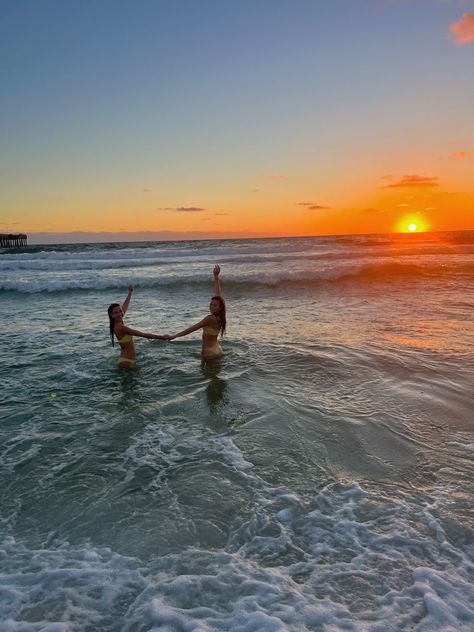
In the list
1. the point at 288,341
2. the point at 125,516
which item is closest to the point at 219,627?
the point at 125,516

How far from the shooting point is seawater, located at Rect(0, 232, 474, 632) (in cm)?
284

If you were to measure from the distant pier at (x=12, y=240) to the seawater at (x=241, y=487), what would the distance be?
211 ft

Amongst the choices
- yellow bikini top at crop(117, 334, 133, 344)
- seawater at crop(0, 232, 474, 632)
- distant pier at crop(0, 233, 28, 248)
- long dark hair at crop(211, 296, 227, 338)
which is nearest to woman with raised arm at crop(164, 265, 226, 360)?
long dark hair at crop(211, 296, 227, 338)

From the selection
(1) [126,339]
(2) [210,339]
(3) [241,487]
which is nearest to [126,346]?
(1) [126,339]

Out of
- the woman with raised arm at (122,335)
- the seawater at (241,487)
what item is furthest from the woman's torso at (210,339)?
the woman with raised arm at (122,335)

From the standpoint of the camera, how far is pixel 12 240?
6838cm

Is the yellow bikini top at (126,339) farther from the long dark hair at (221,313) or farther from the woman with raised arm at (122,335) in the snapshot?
the long dark hair at (221,313)

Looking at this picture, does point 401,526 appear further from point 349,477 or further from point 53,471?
point 53,471

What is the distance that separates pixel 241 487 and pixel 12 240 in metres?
74.9

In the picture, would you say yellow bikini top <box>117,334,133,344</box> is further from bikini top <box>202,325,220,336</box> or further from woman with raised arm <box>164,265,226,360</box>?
bikini top <box>202,325,220,336</box>

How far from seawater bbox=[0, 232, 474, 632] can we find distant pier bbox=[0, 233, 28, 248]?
211 ft

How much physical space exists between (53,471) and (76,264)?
2799 centimetres

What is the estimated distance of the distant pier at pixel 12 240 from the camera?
64.5 m

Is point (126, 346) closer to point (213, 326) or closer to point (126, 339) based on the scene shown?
point (126, 339)
